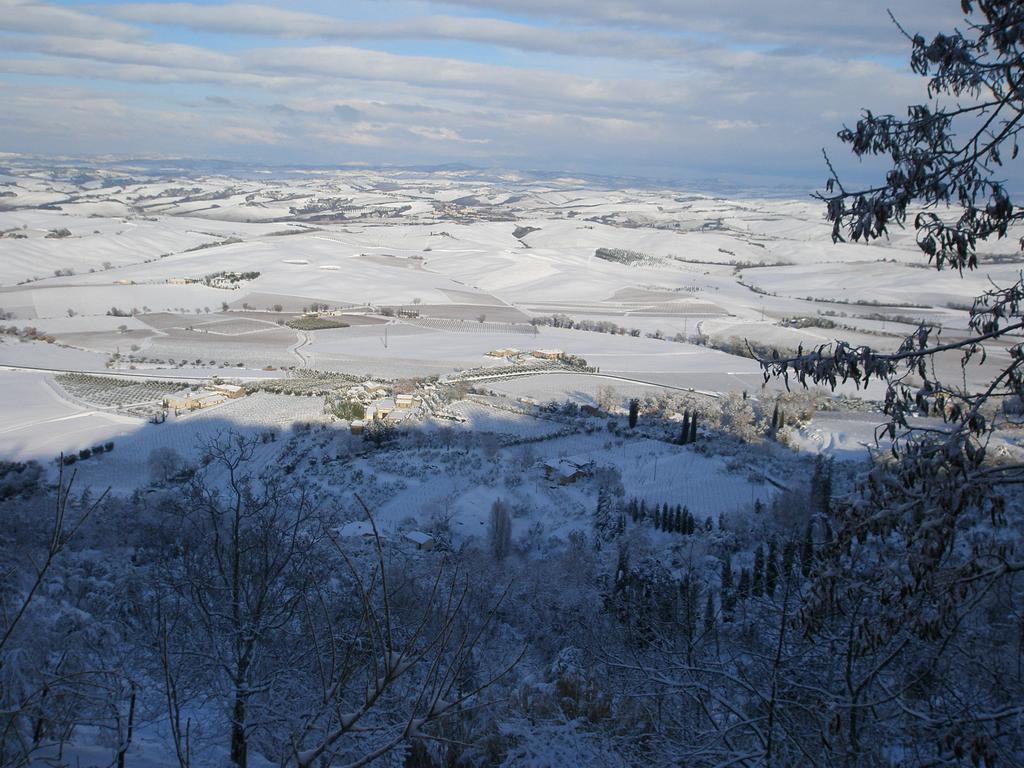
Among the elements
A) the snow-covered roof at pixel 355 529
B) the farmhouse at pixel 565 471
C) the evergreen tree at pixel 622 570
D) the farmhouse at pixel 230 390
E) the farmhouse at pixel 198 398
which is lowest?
the farmhouse at pixel 198 398

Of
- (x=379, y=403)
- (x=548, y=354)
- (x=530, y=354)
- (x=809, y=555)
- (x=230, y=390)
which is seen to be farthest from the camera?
(x=530, y=354)

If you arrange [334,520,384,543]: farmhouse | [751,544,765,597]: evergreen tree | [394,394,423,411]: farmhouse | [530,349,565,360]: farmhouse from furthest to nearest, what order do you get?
[530,349,565,360]: farmhouse → [394,394,423,411]: farmhouse → [334,520,384,543]: farmhouse → [751,544,765,597]: evergreen tree

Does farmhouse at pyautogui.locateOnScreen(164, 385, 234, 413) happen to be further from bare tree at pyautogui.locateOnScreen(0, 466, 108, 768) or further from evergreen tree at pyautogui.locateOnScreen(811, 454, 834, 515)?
bare tree at pyautogui.locateOnScreen(0, 466, 108, 768)

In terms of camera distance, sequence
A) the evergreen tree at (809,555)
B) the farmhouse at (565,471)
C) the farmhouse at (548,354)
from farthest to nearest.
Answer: the farmhouse at (548,354) → the farmhouse at (565,471) → the evergreen tree at (809,555)

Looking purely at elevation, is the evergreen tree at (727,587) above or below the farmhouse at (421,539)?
above

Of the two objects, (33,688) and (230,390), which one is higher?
(33,688)

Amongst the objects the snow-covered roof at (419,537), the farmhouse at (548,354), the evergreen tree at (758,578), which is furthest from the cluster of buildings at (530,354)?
the evergreen tree at (758,578)

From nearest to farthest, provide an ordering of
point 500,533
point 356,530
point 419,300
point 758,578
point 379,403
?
point 758,578
point 500,533
point 356,530
point 379,403
point 419,300

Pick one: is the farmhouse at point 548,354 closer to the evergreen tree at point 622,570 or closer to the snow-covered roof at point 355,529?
the snow-covered roof at point 355,529

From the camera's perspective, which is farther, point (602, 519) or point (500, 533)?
point (602, 519)

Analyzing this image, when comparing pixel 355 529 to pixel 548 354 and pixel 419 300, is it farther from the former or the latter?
pixel 419 300

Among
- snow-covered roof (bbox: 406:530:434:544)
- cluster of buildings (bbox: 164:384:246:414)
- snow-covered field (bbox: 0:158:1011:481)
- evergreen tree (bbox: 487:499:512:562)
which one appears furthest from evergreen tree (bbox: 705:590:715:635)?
cluster of buildings (bbox: 164:384:246:414)

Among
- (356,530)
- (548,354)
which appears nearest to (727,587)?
(356,530)
